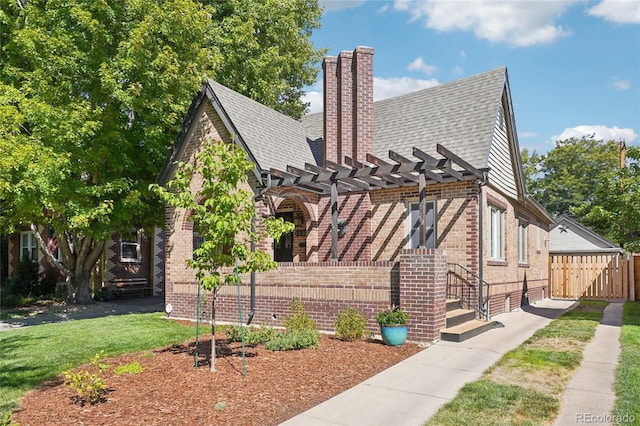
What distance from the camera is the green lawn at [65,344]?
6.97m

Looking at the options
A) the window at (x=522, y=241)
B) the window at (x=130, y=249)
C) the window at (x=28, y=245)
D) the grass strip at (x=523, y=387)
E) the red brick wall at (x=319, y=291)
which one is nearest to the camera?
the grass strip at (x=523, y=387)

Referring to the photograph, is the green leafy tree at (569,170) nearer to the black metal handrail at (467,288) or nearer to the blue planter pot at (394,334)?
the black metal handrail at (467,288)

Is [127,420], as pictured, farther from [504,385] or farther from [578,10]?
[578,10]

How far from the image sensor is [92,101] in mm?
14234

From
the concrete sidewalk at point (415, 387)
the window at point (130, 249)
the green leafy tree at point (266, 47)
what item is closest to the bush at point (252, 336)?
the concrete sidewalk at point (415, 387)

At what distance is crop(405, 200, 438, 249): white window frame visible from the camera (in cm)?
1269

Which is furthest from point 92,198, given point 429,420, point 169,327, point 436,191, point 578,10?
point 578,10

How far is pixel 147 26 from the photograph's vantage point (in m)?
13.2

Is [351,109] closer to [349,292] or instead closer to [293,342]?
[349,292]

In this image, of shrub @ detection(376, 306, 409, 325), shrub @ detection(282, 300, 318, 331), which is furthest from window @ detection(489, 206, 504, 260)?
shrub @ detection(282, 300, 318, 331)

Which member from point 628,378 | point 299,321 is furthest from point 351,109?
point 628,378

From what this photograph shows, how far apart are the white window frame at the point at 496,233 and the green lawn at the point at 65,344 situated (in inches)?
340

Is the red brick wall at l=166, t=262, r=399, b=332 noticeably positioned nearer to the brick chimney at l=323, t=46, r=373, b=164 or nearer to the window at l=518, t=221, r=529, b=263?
the brick chimney at l=323, t=46, r=373, b=164

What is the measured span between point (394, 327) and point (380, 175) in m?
3.66
